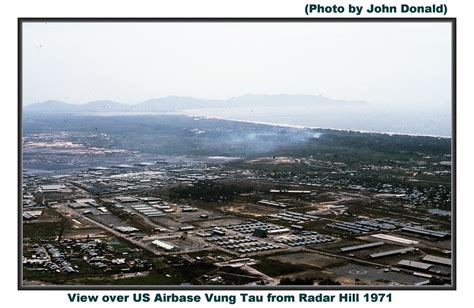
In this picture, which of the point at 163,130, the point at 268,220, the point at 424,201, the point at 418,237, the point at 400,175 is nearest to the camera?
the point at 418,237

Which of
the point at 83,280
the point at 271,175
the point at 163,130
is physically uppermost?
the point at 163,130

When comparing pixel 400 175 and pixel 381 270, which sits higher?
pixel 400 175

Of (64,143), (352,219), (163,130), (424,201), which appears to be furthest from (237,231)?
(163,130)

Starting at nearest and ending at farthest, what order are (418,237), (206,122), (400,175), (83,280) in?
(83,280), (418,237), (400,175), (206,122)

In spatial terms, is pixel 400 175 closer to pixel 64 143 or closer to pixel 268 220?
pixel 268 220

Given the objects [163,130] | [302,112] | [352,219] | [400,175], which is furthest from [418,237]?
[302,112]

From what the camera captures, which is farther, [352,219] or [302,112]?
[302,112]

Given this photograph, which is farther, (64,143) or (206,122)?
(206,122)

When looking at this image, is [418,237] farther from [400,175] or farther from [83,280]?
[400,175]

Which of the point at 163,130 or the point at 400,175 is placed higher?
the point at 163,130
